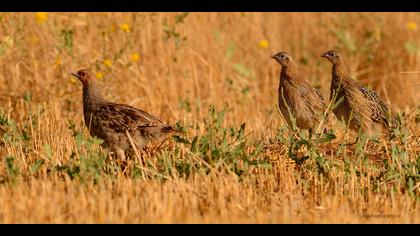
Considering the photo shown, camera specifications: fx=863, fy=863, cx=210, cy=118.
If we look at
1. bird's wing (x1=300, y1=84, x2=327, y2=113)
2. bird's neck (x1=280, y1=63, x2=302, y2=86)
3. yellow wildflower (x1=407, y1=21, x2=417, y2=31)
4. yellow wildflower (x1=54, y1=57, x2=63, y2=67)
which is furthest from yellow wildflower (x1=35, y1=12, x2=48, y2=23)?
yellow wildflower (x1=407, y1=21, x2=417, y2=31)

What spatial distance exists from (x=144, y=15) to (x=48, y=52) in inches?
58.9

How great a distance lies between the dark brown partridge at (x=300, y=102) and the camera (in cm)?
1018

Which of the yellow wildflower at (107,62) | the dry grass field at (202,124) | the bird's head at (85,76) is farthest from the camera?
the yellow wildflower at (107,62)

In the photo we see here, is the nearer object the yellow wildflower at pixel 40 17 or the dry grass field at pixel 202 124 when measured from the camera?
the dry grass field at pixel 202 124

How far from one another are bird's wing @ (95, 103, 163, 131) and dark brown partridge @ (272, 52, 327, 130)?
197cm

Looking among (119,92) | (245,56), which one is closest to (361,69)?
(245,56)

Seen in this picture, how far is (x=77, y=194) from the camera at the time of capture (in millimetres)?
7246

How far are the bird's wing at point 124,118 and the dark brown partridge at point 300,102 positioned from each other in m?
1.97

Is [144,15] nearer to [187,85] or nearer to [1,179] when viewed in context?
[187,85]

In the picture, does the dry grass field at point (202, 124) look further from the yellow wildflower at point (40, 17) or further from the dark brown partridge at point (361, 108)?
the dark brown partridge at point (361, 108)

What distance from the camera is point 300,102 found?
10.2 m

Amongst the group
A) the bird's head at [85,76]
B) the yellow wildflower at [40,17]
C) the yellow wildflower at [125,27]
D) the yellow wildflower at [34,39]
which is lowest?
the bird's head at [85,76]

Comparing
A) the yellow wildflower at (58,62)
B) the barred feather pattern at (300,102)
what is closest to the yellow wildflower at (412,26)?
the barred feather pattern at (300,102)

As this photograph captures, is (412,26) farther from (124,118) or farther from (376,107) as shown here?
(124,118)
